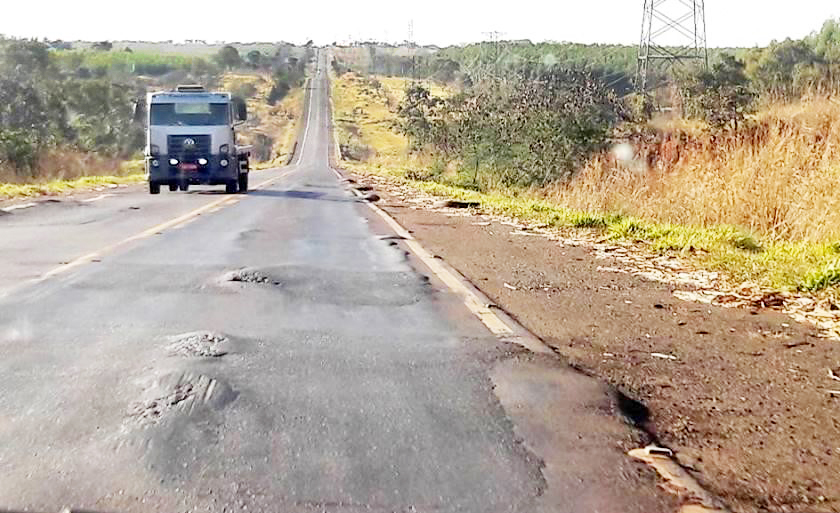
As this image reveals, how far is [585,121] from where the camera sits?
2612 cm

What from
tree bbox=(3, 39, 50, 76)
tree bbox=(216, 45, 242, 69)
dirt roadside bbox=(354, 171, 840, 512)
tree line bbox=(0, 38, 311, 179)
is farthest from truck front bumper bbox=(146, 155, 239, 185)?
tree bbox=(216, 45, 242, 69)

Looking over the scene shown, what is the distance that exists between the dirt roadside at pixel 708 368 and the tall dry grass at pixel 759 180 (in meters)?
2.33

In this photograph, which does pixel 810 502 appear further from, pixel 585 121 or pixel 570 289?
pixel 585 121

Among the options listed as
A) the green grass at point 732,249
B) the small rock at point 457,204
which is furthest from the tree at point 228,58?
the green grass at point 732,249

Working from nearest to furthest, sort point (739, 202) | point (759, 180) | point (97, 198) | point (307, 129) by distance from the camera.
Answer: point (759, 180) < point (739, 202) < point (97, 198) < point (307, 129)

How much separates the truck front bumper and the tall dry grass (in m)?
12.2

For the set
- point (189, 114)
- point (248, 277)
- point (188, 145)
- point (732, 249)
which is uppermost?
point (189, 114)

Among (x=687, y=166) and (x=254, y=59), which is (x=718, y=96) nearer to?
(x=687, y=166)

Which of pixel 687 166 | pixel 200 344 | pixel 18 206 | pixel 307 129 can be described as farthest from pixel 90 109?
pixel 200 344

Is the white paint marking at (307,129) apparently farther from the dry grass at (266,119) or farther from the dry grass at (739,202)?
the dry grass at (739,202)

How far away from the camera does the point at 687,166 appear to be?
602 inches

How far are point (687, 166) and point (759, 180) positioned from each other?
2.56 metres

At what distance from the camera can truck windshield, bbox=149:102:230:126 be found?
26.3 meters

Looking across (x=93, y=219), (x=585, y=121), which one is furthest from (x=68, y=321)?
(x=585, y=121)
